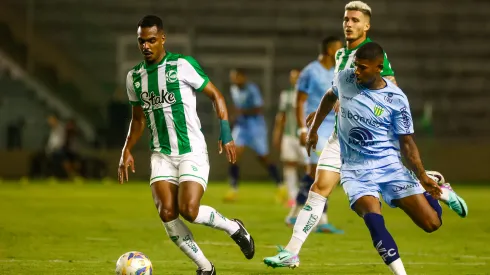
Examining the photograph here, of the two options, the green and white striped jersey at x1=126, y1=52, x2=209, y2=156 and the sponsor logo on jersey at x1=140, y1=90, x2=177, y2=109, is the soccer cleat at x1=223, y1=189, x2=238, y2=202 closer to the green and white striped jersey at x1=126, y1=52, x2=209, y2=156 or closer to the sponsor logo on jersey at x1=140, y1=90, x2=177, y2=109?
the green and white striped jersey at x1=126, y1=52, x2=209, y2=156

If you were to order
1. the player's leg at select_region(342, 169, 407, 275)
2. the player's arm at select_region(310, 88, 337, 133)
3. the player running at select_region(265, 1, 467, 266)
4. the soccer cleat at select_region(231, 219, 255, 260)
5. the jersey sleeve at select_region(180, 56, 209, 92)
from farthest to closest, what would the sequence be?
the player running at select_region(265, 1, 467, 266)
the player's arm at select_region(310, 88, 337, 133)
the soccer cleat at select_region(231, 219, 255, 260)
the jersey sleeve at select_region(180, 56, 209, 92)
the player's leg at select_region(342, 169, 407, 275)

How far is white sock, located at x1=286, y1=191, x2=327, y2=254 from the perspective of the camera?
9.15 m

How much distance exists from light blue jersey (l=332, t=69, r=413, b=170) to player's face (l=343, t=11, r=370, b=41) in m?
1.38

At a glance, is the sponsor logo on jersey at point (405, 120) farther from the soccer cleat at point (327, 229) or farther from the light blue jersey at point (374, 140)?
the soccer cleat at point (327, 229)

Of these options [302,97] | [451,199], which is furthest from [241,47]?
[451,199]

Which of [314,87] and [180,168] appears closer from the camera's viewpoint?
[180,168]

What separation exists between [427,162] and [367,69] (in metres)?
17.8

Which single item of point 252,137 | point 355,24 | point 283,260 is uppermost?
point 355,24

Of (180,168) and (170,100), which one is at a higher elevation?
(170,100)

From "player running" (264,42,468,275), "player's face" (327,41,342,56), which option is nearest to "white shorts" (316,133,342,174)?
"player running" (264,42,468,275)

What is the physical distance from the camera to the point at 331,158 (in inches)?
394

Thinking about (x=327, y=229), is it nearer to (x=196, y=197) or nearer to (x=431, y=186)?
(x=196, y=197)

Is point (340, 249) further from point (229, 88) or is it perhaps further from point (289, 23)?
point (289, 23)

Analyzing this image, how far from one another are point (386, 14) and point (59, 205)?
13.1 m
